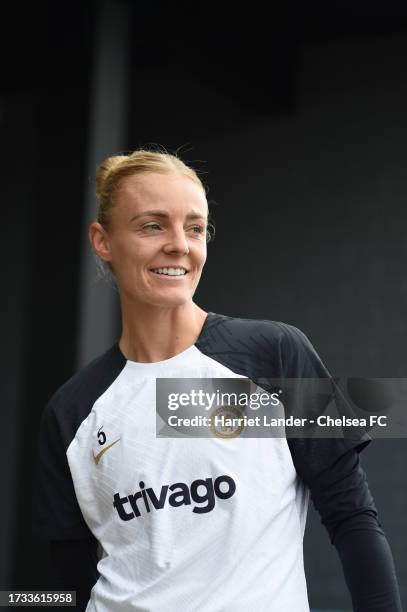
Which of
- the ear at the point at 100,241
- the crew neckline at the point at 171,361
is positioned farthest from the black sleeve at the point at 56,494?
the ear at the point at 100,241

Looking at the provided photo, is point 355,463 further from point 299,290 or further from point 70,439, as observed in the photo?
point 299,290

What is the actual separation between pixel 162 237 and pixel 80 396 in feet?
1.02

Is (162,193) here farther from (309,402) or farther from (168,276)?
(309,402)

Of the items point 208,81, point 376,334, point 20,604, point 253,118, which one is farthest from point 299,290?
point 20,604

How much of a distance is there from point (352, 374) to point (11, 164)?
1.77 meters

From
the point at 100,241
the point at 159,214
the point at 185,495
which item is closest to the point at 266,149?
the point at 100,241

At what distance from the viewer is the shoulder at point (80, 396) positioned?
1284 mm

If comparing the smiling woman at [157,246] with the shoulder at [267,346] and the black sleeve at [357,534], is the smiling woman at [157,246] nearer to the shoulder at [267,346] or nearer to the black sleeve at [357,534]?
the shoulder at [267,346]

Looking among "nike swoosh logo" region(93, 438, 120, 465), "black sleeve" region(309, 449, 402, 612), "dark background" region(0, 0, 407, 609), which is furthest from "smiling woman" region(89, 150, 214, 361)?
"dark background" region(0, 0, 407, 609)

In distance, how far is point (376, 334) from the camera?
3.21m

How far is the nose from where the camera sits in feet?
3.93

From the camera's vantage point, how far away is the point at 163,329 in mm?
1260

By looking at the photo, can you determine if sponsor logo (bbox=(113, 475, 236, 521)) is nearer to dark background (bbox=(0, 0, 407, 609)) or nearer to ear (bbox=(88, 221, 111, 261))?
ear (bbox=(88, 221, 111, 261))

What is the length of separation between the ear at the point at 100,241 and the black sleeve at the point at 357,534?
1.71 ft
